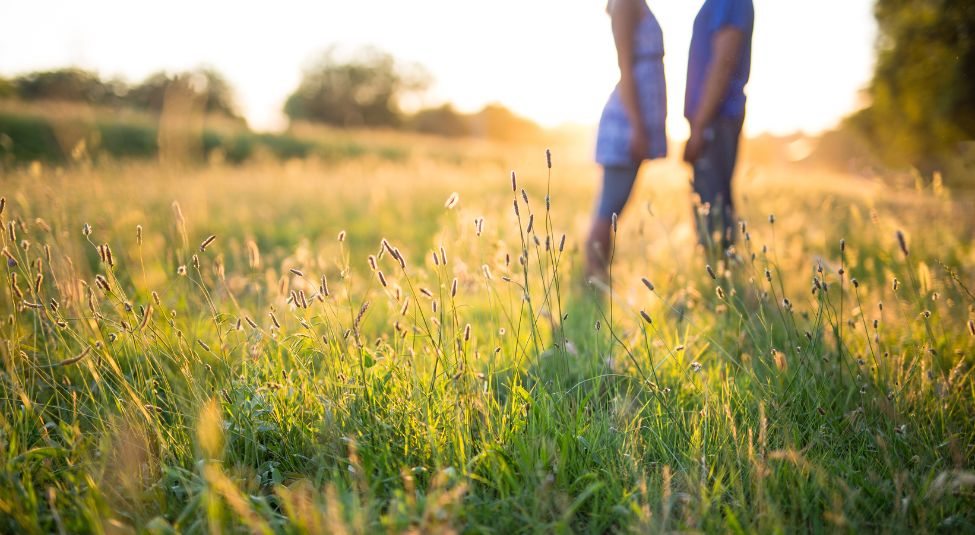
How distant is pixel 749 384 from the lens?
202 cm

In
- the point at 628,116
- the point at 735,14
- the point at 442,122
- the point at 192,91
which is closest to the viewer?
the point at 735,14

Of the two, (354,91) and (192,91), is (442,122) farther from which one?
(192,91)

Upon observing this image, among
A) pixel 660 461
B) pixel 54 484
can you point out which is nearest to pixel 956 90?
pixel 660 461

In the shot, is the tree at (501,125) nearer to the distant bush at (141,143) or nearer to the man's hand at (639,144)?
the distant bush at (141,143)

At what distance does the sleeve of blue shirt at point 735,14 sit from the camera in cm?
270

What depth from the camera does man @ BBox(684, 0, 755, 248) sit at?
2740 mm

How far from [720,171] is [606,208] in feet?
2.32

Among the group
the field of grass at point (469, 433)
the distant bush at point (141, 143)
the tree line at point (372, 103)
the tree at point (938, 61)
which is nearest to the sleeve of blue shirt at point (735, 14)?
the tree at point (938, 61)

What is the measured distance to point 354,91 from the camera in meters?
55.1

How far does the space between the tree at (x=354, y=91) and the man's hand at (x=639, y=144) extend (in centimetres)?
5209

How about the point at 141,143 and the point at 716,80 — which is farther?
the point at 141,143

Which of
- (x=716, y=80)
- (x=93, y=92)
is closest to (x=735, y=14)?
(x=716, y=80)

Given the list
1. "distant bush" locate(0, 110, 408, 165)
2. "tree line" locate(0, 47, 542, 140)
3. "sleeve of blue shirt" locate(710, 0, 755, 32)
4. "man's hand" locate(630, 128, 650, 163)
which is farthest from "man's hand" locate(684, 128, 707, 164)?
"tree line" locate(0, 47, 542, 140)

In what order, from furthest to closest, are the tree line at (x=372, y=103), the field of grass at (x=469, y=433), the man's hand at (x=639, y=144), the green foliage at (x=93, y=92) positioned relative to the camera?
the tree line at (x=372, y=103) < the green foliage at (x=93, y=92) < the man's hand at (x=639, y=144) < the field of grass at (x=469, y=433)
